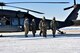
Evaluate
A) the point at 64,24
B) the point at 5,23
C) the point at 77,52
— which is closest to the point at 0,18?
the point at 5,23

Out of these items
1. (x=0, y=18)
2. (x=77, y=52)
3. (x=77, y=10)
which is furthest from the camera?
(x=0, y=18)

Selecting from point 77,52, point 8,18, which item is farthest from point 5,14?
point 77,52

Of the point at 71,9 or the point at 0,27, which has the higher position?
the point at 71,9

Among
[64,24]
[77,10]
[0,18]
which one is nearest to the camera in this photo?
[77,10]

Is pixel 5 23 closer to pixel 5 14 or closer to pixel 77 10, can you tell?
pixel 5 14

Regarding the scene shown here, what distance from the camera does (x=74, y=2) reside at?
2853cm

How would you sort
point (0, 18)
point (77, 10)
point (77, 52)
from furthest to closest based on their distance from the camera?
point (0, 18), point (77, 10), point (77, 52)

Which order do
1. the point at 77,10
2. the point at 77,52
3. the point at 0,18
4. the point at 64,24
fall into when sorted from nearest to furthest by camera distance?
the point at 77,52, the point at 77,10, the point at 64,24, the point at 0,18

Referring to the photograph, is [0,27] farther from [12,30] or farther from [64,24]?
[64,24]

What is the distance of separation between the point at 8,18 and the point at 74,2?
8.92 m

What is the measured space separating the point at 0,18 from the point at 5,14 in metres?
1.39

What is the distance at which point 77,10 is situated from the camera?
2830 cm

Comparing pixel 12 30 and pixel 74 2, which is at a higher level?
pixel 74 2

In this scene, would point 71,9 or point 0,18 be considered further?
point 0,18
